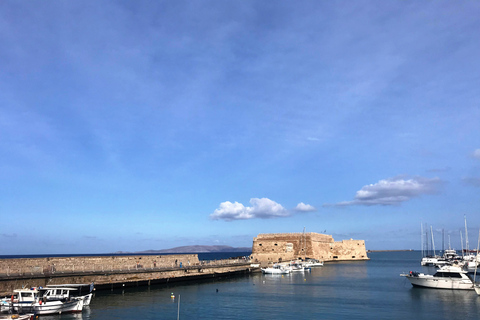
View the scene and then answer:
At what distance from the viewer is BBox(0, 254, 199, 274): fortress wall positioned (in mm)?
32281

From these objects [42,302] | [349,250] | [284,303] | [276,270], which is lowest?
[349,250]

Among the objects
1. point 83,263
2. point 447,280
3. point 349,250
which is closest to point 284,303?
point 447,280

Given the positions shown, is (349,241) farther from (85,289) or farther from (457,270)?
(85,289)

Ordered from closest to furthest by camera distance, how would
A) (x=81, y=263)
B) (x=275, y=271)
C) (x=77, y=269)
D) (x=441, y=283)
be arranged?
(x=77, y=269)
(x=81, y=263)
(x=441, y=283)
(x=275, y=271)

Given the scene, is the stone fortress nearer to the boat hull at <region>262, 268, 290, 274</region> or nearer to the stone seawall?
the boat hull at <region>262, 268, 290, 274</region>

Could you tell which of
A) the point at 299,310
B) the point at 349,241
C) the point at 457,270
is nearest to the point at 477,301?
the point at 457,270

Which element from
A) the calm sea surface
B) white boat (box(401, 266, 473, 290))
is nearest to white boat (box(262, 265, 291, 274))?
the calm sea surface

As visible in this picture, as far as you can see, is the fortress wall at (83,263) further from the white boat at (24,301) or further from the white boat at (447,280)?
the white boat at (447,280)

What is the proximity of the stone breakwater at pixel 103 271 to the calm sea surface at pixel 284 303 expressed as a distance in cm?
174

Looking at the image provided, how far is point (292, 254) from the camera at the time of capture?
281ft

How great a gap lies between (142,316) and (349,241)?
91.2 meters

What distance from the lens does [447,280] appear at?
128ft

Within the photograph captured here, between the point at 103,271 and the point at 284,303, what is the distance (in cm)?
1828

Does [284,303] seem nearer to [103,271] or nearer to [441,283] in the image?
[103,271]
